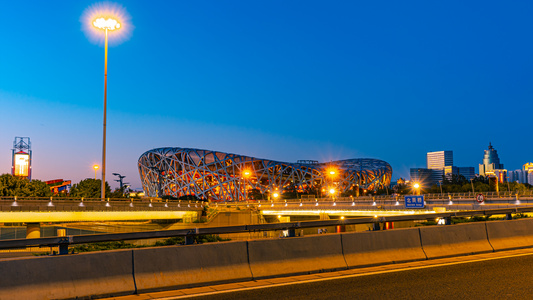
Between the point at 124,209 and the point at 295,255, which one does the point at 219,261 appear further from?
the point at 124,209

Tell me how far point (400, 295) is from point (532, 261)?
16.8ft

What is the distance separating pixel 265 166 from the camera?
181000mm

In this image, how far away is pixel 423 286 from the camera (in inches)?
347

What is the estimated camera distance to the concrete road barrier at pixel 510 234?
13.6 m

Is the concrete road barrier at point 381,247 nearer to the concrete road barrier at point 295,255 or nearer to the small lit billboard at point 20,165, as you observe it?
the concrete road barrier at point 295,255

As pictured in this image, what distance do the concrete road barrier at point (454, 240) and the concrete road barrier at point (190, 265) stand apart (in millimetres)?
5178

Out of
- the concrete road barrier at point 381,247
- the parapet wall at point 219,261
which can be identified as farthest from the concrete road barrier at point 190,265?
the concrete road barrier at point 381,247

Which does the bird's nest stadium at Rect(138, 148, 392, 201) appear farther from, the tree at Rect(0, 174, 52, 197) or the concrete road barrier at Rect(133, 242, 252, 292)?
the concrete road barrier at Rect(133, 242, 252, 292)

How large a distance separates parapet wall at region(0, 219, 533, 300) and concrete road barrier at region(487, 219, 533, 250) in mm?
141

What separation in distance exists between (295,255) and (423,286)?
2665 millimetres

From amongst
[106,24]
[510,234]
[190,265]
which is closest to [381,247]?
[190,265]

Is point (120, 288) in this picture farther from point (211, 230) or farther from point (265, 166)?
point (265, 166)

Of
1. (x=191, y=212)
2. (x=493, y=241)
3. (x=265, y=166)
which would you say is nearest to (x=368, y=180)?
(x=265, y=166)

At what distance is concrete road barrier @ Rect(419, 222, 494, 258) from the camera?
40.3 ft
